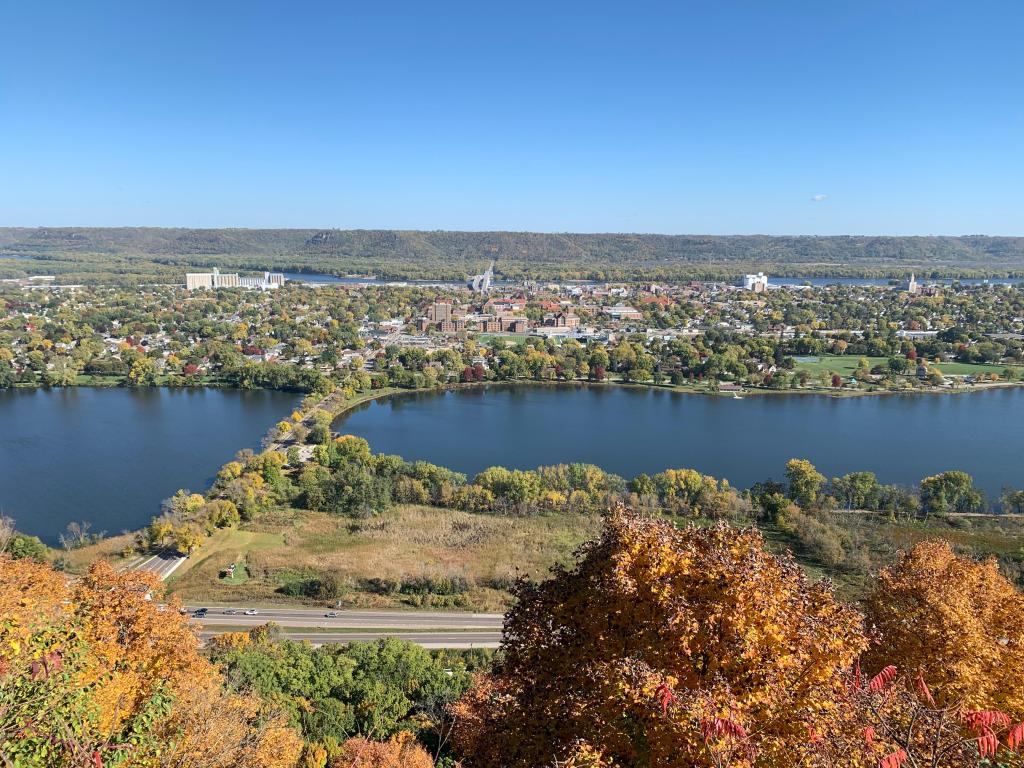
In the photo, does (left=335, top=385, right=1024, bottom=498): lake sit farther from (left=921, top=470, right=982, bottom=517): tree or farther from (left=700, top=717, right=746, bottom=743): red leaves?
(left=700, top=717, right=746, bottom=743): red leaves

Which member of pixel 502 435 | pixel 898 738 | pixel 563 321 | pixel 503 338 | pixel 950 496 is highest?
pixel 898 738

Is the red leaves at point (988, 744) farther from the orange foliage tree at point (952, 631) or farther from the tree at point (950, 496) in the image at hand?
the tree at point (950, 496)

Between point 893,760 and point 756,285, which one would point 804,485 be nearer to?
point 893,760

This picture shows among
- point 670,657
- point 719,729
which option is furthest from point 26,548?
point 719,729

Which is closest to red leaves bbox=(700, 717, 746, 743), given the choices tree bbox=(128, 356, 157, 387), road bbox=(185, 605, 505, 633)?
road bbox=(185, 605, 505, 633)

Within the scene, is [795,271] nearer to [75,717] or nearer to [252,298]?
[252,298]
